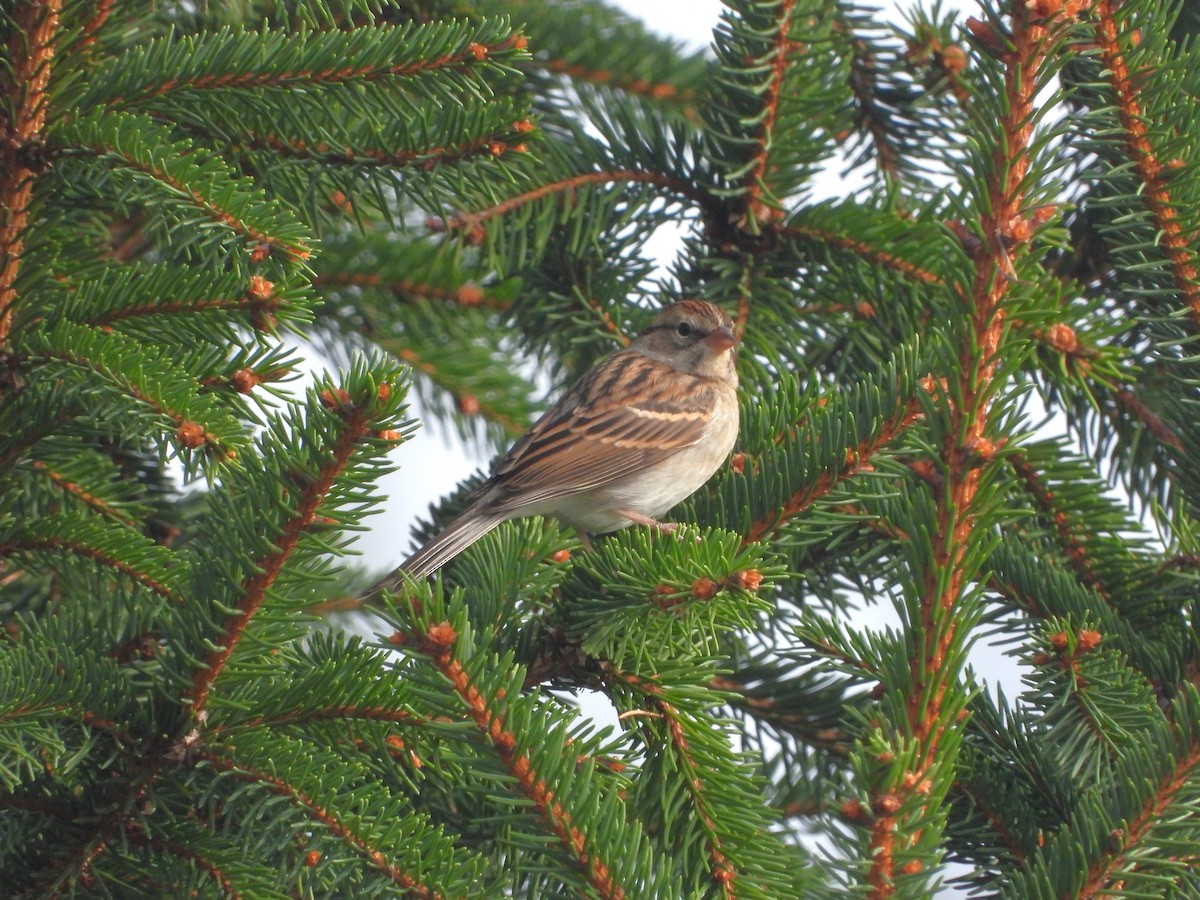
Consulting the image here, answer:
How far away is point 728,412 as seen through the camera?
381 centimetres

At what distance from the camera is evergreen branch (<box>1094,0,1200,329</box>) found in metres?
2.19

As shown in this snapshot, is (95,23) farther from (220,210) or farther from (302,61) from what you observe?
(220,210)

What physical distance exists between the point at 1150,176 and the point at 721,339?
1.23 m

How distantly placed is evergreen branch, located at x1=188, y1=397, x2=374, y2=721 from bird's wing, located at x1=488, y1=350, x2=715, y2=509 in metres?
1.58

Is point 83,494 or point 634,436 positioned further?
point 634,436

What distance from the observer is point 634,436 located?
381 cm

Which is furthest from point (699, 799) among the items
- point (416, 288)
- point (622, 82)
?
point (622, 82)

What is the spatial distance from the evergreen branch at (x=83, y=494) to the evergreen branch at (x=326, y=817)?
102 cm

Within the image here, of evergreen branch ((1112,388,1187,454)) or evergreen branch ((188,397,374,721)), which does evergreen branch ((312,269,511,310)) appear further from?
evergreen branch ((188,397,374,721))

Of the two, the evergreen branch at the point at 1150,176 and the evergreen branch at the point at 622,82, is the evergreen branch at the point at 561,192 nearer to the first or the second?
the evergreen branch at the point at 622,82

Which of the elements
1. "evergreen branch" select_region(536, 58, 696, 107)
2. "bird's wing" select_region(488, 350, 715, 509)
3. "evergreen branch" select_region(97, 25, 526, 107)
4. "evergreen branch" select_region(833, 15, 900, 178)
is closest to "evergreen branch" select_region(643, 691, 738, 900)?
"evergreen branch" select_region(97, 25, 526, 107)

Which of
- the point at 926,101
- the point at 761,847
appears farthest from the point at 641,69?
the point at 761,847

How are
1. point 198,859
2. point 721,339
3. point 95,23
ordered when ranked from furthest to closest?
point 721,339
point 95,23
point 198,859

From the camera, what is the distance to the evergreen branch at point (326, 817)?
163cm
